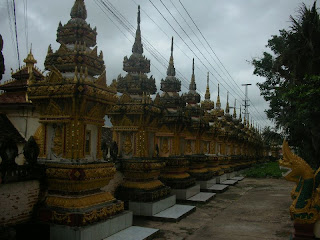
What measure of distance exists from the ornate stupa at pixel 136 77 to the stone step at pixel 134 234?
16.0 feet

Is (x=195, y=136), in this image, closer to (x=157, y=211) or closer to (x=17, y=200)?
(x=157, y=211)

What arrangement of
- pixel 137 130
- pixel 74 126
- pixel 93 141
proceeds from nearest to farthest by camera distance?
pixel 74 126
pixel 93 141
pixel 137 130

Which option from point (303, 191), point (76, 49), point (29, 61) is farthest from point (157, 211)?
point (29, 61)

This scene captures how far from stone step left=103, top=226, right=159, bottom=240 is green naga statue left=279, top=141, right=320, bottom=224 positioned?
3413mm

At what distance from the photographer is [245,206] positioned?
47.6ft

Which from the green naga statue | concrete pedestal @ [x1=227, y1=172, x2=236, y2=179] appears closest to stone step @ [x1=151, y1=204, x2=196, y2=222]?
the green naga statue

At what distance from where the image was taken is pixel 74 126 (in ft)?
26.4

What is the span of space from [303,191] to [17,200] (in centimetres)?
621

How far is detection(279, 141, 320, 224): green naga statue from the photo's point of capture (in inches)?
286

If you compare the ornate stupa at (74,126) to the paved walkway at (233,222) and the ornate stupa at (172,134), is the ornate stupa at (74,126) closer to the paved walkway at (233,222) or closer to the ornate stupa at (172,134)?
the paved walkway at (233,222)

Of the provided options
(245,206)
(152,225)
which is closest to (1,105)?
(152,225)

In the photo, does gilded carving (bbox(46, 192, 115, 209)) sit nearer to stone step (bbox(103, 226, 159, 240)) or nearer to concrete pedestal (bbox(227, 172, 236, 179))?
stone step (bbox(103, 226, 159, 240))

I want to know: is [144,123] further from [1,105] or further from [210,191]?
[210,191]

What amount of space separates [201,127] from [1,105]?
10.4 m
